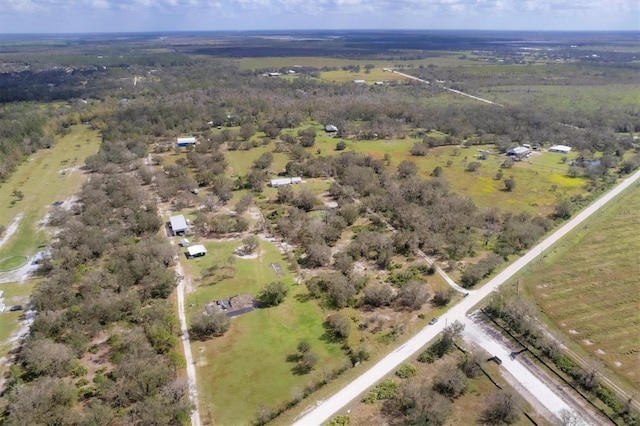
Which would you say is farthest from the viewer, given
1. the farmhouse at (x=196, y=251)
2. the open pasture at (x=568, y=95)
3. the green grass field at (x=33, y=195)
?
the open pasture at (x=568, y=95)

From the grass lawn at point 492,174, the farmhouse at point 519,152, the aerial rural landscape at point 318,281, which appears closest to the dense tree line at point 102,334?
the aerial rural landscape at point 318,281

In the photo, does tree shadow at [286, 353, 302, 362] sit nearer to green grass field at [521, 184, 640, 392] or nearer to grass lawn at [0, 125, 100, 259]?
green grass field at [521, 184, 640, 392]

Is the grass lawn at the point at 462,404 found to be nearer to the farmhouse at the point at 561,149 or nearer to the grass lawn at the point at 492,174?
the grass lawn at the point at 492,174

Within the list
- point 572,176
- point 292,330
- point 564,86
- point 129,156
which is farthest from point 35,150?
point 564,86

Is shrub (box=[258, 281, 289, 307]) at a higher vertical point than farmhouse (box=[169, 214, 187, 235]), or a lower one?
lower

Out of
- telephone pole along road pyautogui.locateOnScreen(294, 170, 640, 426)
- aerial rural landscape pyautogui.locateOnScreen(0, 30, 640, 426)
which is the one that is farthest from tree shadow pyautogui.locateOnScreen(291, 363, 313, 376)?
telephone pole along road pyautogui.locateOnScreen(294, 170, 640, 426)

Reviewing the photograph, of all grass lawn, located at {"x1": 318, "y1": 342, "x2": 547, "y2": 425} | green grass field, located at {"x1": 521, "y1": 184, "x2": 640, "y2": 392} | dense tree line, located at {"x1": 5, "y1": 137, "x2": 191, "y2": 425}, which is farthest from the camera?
green grass field, located at {"x1": 521, "y1": 184, "x2": 640, "y2": 392}
